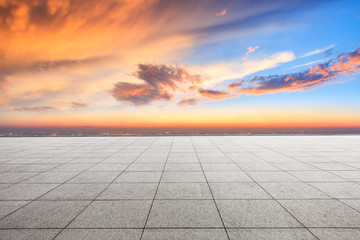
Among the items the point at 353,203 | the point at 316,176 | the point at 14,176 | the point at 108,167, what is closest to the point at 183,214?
the point at 353,203

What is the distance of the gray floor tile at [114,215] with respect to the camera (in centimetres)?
282

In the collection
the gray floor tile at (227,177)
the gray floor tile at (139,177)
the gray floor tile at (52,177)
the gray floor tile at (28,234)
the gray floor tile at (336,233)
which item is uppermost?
the gray floor tile at (52,177)

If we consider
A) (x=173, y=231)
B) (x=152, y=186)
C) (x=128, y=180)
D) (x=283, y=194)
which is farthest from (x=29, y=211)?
(x=283, y=194)

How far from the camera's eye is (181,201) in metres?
3.54

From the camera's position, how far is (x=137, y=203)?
3.48m

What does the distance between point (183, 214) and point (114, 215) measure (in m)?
1.29

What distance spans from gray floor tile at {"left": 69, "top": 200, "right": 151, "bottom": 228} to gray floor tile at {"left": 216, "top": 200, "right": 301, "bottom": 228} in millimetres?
1538

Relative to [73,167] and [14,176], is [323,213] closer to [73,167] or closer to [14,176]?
[73,167]

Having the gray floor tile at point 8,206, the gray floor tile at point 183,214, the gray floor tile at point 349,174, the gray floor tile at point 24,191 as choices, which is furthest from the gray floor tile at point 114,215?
the gray floor tile at point 349,174

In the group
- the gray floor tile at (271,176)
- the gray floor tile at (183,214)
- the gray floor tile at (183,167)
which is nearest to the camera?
the gray floor tile at (183,214)

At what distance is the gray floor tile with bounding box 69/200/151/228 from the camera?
2820 mm

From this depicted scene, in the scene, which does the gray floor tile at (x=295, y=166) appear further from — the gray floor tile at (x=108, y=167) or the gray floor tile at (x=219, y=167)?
the gray floor tile at (x=108, y=167)

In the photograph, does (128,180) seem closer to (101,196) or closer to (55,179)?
(101,196)

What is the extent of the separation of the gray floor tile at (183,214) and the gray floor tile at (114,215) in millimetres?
211
